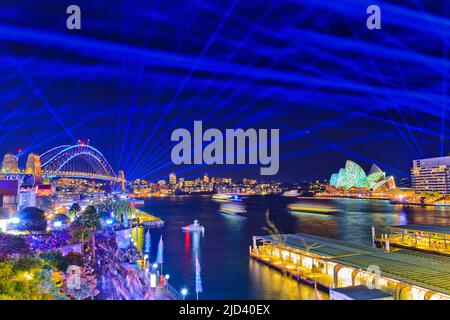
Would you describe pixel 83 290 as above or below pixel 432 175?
below

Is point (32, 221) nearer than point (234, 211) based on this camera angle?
Yes

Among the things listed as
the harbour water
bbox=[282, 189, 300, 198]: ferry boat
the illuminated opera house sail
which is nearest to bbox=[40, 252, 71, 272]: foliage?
the harbour water

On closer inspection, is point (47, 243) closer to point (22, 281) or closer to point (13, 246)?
point (13, 246)

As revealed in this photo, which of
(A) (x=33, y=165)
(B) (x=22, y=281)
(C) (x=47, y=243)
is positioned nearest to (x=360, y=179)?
(A) (x=33, y=165)

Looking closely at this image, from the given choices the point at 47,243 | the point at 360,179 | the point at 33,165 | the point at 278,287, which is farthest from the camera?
the point at 360,179

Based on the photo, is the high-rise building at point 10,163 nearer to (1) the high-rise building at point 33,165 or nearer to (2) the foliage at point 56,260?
(1) the high-rise building at point 33,165

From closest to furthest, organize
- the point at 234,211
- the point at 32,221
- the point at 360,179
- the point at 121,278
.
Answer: the point at 121,278, the point at 32,221, the point at 234,211, the point at 360,179
